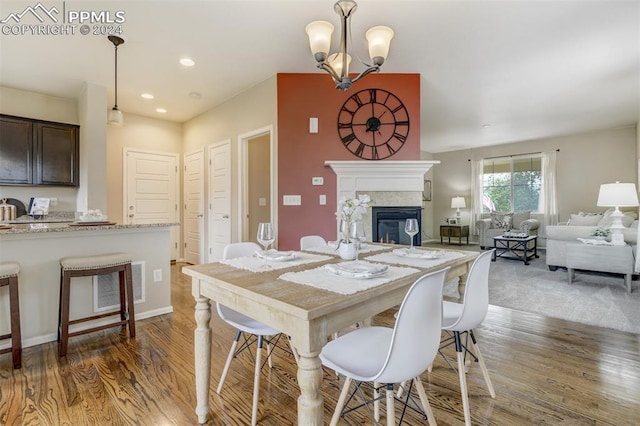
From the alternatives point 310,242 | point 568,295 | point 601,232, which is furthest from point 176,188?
point 601,232

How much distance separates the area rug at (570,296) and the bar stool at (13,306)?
13.2ft

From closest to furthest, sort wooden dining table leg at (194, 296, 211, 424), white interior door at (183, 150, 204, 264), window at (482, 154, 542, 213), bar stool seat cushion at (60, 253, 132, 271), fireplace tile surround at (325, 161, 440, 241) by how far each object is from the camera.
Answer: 1. wooden dining table leg at (194, 296, 211, 424)
2. bar stool seat cushion at (60, 253, 132, 271)
3. fireplace tile surround at (325, 161, 440, 241)
4. white interior door at (183, 150, 204, 264)
5. window at (482, 154, 542, 213)

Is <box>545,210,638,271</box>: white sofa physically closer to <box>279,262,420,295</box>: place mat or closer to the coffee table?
the coffee table

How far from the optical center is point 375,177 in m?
3.60

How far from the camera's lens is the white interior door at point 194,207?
5.21 metres

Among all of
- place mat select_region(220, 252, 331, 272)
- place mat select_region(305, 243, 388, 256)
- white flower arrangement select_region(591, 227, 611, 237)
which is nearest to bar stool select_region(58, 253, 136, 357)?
place mat select_region(220, 252, 331, 272)

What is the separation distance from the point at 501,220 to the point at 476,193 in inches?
48.7

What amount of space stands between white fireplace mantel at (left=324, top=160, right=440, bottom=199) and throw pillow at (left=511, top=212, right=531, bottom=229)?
16.0ft

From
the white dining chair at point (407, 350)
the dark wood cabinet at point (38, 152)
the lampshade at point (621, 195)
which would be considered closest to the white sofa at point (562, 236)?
the lampshade at point (621, 195)

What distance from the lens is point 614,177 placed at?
6500mm

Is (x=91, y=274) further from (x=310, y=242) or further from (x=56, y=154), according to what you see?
(x=56, y=154)

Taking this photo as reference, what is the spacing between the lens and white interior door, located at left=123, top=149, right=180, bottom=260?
5.14 meters

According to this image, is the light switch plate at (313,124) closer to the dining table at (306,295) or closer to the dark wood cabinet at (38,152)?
the dining table at (306,295)

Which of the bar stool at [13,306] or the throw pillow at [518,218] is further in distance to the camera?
the throw pillow at [518,218]
